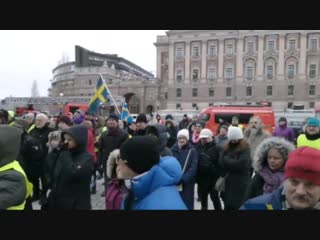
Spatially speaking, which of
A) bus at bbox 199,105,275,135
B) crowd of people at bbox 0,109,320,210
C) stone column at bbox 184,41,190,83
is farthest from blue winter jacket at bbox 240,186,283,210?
stone column at bbox 184,41,190,83

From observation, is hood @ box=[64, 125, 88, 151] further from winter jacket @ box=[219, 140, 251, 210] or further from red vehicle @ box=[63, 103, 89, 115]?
red vehicle @ box=[63, 103, 89, 115]

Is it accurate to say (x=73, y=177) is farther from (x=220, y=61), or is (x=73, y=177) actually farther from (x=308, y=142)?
(x=220, y=61)

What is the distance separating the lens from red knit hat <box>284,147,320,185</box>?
175cm

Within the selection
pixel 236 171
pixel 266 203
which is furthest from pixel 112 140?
pixel 266 203

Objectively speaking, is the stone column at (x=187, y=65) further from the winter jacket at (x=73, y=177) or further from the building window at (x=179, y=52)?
the winter jacket at (x=73, y=177)

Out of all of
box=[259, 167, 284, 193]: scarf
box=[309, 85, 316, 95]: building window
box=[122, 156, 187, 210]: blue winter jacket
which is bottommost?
box=[259, 167, 284, 193]: scarf

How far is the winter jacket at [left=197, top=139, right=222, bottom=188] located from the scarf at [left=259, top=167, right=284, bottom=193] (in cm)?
208

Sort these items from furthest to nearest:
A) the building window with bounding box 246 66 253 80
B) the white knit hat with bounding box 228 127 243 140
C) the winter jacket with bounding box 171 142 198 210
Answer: the building window with bounding box 246 66 253 80 < the winter jacket with bounding box 171 142 198 210 < the white knit hat with bounding box 228 127 243 140

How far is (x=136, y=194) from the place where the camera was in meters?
1.85

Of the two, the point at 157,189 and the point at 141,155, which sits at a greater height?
the point at 141,155

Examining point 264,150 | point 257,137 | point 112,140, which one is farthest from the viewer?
point 257,137

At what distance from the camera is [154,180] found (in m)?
1.86

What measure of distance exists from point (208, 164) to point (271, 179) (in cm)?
223
